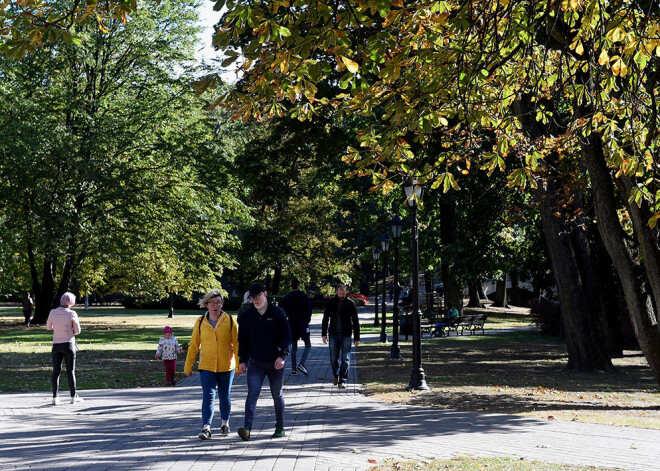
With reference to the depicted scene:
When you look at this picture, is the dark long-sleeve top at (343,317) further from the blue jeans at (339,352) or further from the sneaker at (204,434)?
the sneaker at (204,434)

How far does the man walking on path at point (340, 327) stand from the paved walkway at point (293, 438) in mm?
1816

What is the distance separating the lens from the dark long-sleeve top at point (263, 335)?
345 inches

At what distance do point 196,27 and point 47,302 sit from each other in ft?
48.3

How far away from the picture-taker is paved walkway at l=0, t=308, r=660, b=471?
733cm

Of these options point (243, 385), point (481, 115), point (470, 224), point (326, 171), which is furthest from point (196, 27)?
point (481, 115)

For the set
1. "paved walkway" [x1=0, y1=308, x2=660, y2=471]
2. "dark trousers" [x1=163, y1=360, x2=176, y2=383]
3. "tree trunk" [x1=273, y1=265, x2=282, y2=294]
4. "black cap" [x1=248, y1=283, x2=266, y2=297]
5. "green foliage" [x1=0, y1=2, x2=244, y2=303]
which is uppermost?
"green foliage" [x1=0, y1=2, x2=244, y2=303]

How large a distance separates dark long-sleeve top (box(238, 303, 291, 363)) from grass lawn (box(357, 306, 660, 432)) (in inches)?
156

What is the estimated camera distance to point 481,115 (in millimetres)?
7055

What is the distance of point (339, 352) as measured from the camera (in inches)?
564


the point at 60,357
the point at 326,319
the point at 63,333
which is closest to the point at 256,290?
the point at 63,333

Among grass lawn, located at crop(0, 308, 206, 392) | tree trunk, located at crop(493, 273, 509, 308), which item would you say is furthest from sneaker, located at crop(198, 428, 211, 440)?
tree trunk, located at crop(493, 273, 509, 308)

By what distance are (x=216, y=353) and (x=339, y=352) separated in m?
5.78

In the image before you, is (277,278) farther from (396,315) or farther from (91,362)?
(91,362)

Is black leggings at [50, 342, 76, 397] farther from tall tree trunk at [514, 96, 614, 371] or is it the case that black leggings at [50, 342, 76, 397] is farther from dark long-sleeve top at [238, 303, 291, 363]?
tall tree trunk at [514, 96, 614, 371]
